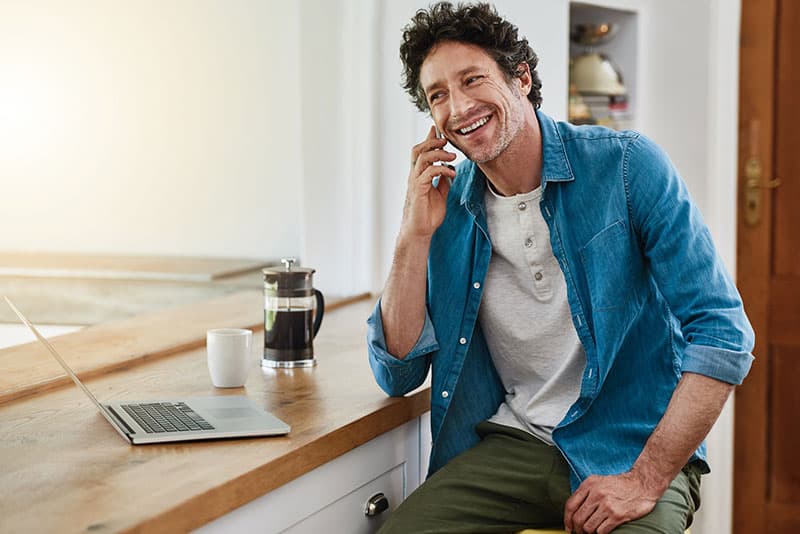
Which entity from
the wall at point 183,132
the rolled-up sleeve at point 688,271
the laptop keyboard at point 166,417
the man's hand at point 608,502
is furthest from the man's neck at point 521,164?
the wall at point 183,132

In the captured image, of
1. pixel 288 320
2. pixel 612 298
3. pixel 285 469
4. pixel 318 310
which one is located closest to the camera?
pixel 285 469

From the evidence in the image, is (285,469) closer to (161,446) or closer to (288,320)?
(161,446)

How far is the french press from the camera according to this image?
6.61 ft

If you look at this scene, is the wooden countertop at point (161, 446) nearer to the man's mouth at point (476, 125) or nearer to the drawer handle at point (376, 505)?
the drawer handle at point (376, 505)

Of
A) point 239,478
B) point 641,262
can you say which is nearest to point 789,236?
point 641,262

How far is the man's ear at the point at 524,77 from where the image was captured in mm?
1807

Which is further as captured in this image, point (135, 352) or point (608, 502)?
point (135, 352)

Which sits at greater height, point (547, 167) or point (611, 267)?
point (547, 167)

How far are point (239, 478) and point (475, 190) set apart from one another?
69cm

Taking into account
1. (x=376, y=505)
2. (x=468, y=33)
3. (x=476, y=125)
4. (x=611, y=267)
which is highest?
(x=468, y=33)

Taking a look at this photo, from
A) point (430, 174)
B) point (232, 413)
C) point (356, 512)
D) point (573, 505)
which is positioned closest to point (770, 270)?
point (430, 174)

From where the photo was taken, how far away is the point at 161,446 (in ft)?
4.80

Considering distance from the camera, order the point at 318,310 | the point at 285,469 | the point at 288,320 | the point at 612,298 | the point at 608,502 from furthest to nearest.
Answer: the point at 318,310 → the point at 288,320 → the point at 612,298 → the point at 608,502 → the point at 285,469

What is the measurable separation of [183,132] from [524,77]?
60.7 inches
